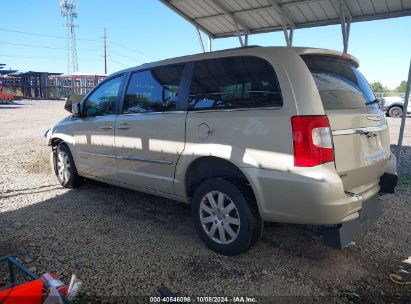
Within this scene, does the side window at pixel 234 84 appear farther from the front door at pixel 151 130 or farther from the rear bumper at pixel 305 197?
the rear bumper at pixel 305 197

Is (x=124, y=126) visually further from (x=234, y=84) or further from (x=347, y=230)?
(x=347, y=230)

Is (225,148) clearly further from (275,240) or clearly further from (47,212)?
(47,212)

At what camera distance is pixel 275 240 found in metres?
3.77

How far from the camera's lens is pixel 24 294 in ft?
7.10

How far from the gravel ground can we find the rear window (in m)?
1.47

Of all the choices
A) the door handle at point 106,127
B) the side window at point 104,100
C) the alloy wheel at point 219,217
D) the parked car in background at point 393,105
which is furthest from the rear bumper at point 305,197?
the parked car in background at point 393,105

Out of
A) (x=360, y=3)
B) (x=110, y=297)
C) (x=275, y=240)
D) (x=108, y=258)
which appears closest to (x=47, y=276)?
(x=110, y=297)

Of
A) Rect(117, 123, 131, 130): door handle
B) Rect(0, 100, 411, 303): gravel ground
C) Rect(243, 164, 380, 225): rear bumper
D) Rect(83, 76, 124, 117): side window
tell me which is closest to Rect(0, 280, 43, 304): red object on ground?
Rect(0, 100, 411, 303): gravel ground

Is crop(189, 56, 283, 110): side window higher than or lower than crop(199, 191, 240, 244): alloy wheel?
higher

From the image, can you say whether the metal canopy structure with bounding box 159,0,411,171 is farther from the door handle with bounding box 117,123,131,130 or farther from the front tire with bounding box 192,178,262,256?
the front tire with bounding box 192,178,262,256

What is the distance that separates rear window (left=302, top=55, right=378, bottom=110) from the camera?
119 inches

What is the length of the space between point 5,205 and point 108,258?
237 centimetres

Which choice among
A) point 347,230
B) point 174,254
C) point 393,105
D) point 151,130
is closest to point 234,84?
point 151,130

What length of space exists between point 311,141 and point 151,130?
73.2 inches
